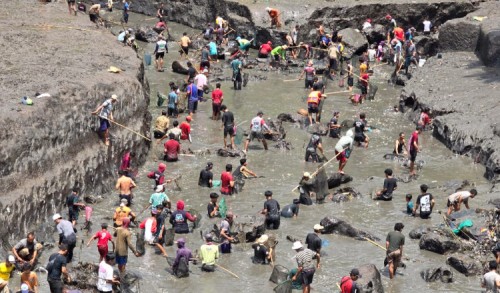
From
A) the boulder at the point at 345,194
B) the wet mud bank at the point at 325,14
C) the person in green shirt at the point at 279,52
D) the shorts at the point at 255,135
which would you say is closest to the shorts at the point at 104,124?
the shorts at the point at 255,135

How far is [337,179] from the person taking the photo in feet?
92.6

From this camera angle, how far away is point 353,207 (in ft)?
88.2

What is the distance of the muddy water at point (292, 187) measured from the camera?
899 inches

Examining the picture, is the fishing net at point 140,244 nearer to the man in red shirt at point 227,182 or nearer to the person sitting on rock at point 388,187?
the man in red shirt at point 227,182

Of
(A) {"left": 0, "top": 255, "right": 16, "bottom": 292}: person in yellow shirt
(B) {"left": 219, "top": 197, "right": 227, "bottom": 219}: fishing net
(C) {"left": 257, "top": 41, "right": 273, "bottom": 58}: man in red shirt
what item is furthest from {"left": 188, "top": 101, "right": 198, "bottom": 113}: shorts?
(A) {"left": 0, "top": 255, "right": 16, "bottom": 292}: person in yellow shirt

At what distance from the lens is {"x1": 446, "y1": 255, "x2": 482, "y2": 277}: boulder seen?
75.5ft

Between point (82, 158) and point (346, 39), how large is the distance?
1692cm

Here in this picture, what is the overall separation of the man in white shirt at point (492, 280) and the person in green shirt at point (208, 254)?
5.55m

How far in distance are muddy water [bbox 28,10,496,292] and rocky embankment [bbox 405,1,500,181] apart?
21.7 inches

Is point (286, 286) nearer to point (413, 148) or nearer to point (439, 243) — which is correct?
point (439, 243)

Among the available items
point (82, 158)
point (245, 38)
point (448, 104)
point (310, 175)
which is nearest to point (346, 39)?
point (245, 38)

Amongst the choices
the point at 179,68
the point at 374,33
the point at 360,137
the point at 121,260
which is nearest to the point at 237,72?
the point at 179,68

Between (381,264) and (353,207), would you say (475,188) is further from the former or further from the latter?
(381,264)

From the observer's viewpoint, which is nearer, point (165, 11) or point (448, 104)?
point (448, 104)
